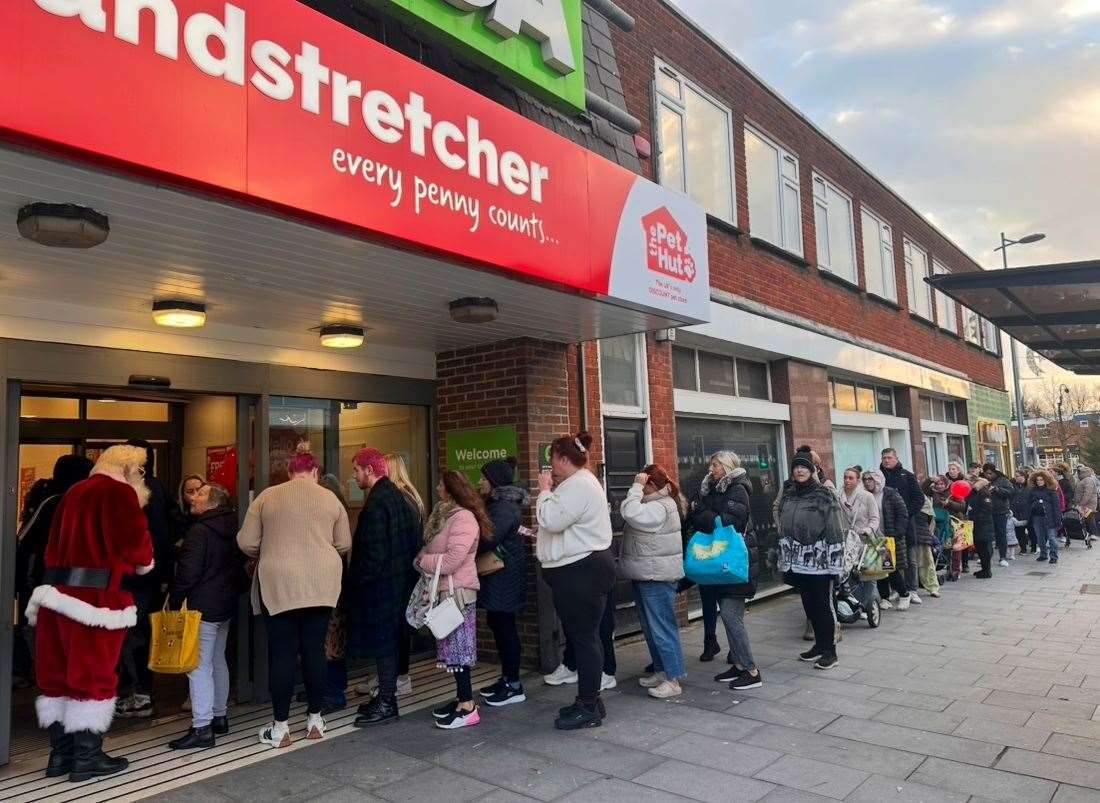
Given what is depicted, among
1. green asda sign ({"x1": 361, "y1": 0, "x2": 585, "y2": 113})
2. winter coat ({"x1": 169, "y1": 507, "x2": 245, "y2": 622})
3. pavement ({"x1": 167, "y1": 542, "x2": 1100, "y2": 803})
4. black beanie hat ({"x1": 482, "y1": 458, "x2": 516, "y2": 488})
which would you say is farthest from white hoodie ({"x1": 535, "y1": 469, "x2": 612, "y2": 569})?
green asda sign ({"x1": 361, "y1": 0, "x2": 585, "y2": 113})

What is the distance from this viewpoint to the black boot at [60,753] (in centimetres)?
415

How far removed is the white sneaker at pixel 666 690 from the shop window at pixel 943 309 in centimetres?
1461

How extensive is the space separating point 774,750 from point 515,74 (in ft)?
14.4

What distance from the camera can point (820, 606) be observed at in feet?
19.9

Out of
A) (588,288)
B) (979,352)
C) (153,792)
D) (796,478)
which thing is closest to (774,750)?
(796,478)

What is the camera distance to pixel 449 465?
22.7ft

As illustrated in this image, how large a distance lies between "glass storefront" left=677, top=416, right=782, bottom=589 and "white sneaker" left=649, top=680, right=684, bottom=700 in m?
3.25

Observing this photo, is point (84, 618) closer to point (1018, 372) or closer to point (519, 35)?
point (519, 35)

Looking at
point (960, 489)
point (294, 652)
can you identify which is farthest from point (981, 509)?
point (294, 652)

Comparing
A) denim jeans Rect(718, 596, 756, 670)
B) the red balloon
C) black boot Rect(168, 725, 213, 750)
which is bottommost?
black boot Rect(168, 725, 213, 750)

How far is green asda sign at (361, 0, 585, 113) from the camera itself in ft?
15.1

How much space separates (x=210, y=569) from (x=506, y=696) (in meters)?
2.06

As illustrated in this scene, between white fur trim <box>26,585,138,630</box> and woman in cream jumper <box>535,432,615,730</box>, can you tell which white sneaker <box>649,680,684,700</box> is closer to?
woman in cream jumper <box>535,432,615,730</box>

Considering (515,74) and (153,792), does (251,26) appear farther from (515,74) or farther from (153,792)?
(153,792)
